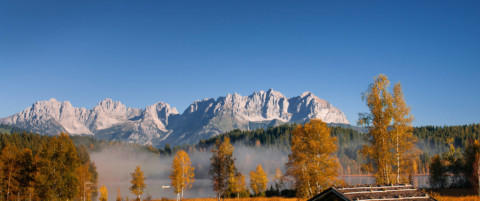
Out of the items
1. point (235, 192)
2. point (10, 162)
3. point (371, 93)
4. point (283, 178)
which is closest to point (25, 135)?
point (10, 162)

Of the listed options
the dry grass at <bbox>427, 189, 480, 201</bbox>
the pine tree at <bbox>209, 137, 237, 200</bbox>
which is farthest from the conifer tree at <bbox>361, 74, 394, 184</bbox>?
the pine tree at <bbox>209, 137, 237, 200</bbox>

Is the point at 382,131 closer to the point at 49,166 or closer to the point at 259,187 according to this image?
the point at 49,166

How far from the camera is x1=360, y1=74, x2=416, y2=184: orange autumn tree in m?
32.0

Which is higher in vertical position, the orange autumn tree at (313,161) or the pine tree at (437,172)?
the orange autumn tree at (313,161)

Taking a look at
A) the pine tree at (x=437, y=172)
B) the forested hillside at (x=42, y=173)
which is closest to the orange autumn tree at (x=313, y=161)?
the forested hillside at (x=42, y=173)

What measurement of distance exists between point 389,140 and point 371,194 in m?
25.6

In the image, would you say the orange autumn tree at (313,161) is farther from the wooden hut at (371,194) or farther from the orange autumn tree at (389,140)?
the wooden hut at (371,194)

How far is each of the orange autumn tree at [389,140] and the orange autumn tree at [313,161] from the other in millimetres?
5938

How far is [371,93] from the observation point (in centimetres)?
3506

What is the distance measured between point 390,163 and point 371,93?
7317 millimetres

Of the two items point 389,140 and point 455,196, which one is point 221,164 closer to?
point 389,140

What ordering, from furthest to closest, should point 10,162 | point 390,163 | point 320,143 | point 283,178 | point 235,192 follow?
point 235,192 → point 10,162 → point 283,178 → point 320,143 → point 390,163

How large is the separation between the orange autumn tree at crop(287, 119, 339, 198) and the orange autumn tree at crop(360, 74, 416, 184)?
19.5 feet

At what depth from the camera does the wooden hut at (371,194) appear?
9547mm
